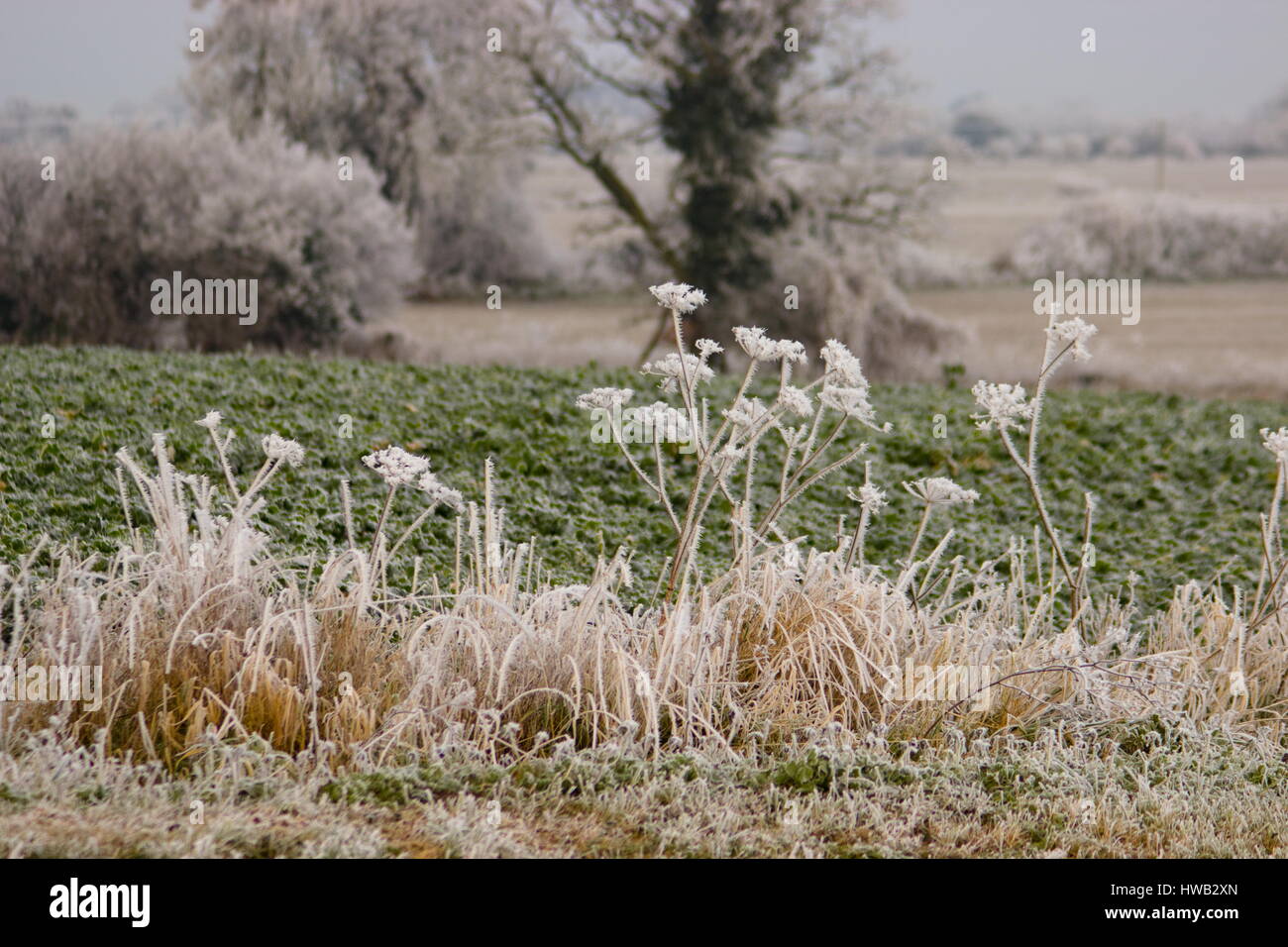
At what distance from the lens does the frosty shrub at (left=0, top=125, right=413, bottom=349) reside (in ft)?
37.6

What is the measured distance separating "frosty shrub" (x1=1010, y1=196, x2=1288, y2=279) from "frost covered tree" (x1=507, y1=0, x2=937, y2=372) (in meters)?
2.24

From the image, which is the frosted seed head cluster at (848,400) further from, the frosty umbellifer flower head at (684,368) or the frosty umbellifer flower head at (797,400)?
the frosty umbellifer flower head at (684,368)

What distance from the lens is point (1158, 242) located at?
15.0 m

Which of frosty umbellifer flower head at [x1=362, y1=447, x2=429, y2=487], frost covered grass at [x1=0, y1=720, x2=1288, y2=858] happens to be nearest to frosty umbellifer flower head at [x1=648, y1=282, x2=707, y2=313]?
frosty umbellifer flower head at [x1=362, y1=447, x2=429, y2=487]

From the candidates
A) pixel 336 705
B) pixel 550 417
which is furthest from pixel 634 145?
pixel 336 705

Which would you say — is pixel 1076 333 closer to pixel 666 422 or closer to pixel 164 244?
pixel 666 422

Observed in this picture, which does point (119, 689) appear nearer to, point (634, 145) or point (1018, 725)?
point (1018, 725)

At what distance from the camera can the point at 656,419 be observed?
360 centimetres

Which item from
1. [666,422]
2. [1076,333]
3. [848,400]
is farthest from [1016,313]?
[666,422]

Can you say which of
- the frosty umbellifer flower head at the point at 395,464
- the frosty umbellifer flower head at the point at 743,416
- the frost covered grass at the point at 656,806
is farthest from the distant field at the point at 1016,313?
the frost covered grass at the point at 656,806

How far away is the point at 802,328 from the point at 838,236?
1.23 metres

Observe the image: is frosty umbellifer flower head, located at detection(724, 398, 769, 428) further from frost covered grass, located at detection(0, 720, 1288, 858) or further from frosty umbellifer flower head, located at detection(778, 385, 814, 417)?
frost covered grass, located at detection(0, 720, 1288, 858)

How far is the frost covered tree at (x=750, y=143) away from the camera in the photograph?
13.2 meters

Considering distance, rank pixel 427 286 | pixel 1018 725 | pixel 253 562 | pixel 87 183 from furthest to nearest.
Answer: pixel 427 286 → pixel 87 183 → pixel 253 562 → pixel 1018 725
